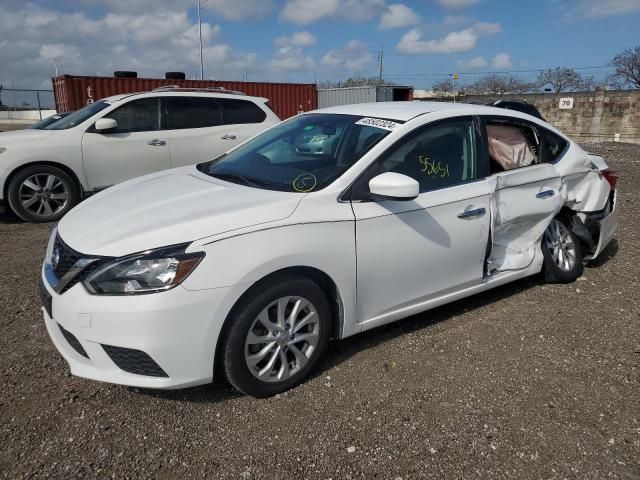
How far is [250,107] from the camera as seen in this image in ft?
26.7

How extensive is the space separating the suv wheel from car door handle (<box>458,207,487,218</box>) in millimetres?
5369

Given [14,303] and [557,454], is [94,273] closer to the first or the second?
[14,303]

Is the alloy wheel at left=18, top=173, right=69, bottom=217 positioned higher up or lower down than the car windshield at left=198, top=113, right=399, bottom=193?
lower down

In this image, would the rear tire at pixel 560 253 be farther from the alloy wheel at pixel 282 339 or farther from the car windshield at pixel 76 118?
the car windshield at pixel 76 118

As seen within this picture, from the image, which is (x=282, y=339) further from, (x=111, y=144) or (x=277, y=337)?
(x=111, y=144)

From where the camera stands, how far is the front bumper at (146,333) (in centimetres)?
243

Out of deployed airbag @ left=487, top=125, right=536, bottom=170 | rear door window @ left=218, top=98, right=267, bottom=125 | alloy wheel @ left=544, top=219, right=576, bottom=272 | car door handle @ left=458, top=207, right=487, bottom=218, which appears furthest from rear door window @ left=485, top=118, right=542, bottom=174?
rear door window @ left=218, top=98, right=267, bottom=125

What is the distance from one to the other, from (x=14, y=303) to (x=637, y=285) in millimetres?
5266

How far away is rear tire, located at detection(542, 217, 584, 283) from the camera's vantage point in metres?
4.38

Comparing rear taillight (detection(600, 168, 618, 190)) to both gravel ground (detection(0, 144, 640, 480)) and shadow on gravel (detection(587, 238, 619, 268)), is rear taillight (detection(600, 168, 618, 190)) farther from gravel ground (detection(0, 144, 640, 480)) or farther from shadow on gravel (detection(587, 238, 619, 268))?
gravel ground (detection(0, 144, 640, 480))

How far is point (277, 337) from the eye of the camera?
9.23 ft

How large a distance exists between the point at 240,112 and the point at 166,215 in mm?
5613

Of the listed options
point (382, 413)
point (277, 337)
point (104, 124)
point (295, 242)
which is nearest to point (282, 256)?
point (295, 242)

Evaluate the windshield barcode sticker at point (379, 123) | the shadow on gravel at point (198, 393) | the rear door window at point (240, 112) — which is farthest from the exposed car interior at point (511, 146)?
the rear door window at point (240, 112)
